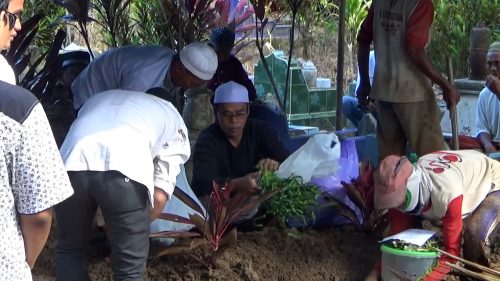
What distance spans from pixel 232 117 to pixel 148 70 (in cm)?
57

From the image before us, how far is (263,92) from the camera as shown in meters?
9.98

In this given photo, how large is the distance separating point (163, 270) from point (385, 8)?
8.07ft

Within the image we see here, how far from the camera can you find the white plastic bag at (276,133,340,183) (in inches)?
191

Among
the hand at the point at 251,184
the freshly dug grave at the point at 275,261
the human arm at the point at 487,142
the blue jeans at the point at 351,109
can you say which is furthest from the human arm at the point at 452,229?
the blue jeans at the point at 351,109

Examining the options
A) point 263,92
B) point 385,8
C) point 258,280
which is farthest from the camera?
point 263,92

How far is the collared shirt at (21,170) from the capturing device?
2.32 metres

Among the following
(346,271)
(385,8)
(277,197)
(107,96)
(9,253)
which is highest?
(385,8)

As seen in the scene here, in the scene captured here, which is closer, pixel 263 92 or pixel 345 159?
pixel 345 159

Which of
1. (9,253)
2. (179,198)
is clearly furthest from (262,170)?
(9,253)

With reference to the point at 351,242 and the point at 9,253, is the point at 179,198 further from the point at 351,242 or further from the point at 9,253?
the point at 9,253

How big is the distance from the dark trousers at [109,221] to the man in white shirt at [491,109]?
3.58m

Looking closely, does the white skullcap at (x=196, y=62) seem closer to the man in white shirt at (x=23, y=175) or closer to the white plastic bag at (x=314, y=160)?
the white plastic bag at (x=314, y=160)

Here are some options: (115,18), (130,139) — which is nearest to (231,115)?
(130,139)

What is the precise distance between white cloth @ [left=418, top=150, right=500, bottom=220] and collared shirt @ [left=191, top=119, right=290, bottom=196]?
1.00 meters
